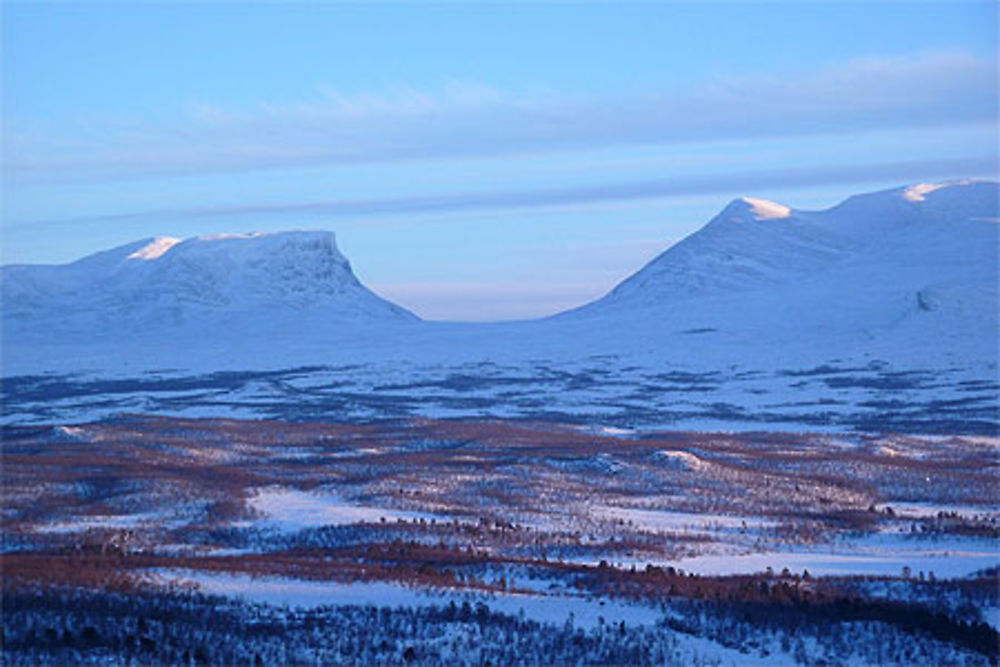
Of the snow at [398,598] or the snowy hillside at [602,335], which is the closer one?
the snow at [398,598]

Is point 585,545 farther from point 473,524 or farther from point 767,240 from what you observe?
point 767,240

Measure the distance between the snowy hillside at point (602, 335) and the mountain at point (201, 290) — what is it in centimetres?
43

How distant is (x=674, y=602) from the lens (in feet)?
55.4

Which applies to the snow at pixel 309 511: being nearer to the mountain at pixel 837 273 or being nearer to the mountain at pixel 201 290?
the mountain at pixel 837 273

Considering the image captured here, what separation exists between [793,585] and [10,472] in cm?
2018

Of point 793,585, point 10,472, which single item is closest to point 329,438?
point 10,472

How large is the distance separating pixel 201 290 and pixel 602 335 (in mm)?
60667

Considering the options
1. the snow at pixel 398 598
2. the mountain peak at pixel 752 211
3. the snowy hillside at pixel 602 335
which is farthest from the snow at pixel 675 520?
the mountain peak at pixel 752 211

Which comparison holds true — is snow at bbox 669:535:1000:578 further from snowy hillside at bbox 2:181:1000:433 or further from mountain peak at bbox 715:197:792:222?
mountain peak at bbox 715:197:792:222

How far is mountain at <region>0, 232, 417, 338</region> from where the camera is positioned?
14500 centimetres

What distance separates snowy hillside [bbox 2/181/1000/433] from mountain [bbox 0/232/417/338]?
1.42 ft

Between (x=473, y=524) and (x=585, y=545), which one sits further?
(x=473, y=524)

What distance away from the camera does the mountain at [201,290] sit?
14500cm

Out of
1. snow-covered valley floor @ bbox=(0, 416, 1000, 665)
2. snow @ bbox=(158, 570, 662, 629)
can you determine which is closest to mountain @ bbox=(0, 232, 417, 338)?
snow-covered valley floor @ bbox=(0, 416, 1000, 665)
